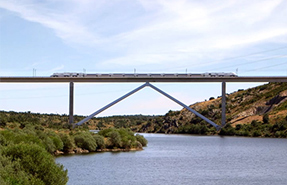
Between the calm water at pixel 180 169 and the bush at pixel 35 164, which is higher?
the bush at pixel 35 164

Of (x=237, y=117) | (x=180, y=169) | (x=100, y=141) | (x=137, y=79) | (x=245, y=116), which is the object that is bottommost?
(x=180, y=169)

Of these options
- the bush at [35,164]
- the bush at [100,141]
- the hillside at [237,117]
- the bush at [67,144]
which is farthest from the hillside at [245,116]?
the bush at [35,164]

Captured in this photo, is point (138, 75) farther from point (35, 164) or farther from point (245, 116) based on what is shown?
point (35, 164)

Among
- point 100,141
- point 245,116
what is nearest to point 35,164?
point 100,141

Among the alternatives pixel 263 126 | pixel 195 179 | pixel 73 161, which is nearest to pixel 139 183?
pixel 195 179

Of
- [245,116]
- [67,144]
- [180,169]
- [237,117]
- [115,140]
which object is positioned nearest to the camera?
[180,169]

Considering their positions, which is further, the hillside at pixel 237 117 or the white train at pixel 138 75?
the hillside at pixel 237 117

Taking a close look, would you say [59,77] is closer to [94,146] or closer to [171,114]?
[94,146]

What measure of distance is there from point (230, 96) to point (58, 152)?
93.2m

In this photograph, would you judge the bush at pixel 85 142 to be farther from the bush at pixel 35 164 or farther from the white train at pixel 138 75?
the white train at pixel 138 75

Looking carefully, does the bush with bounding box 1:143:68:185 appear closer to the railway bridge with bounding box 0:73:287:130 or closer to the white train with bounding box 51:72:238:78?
the railway bridge with bounding box 0:73:287:130

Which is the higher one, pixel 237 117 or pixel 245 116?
pixel 245 116

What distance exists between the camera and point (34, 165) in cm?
2356

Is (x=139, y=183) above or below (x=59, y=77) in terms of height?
below
